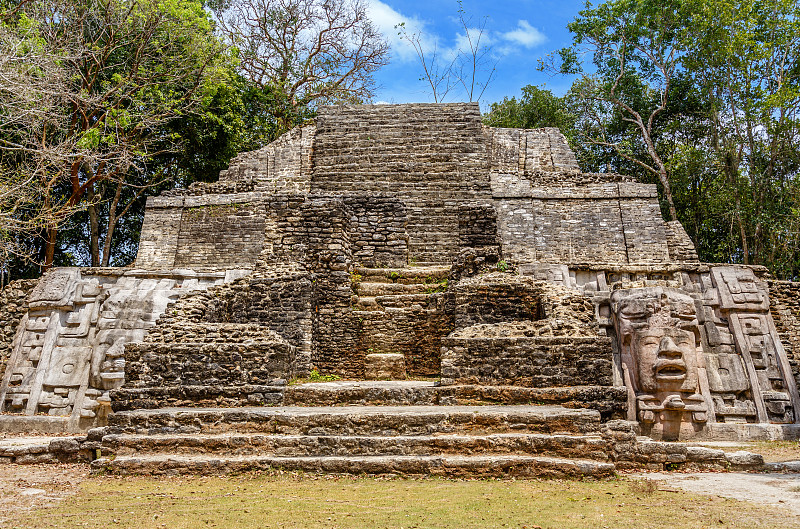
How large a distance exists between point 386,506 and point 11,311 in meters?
8.57

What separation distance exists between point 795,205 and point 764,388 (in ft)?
34.4

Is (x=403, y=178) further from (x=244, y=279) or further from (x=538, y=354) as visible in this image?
(x=538, y=354)

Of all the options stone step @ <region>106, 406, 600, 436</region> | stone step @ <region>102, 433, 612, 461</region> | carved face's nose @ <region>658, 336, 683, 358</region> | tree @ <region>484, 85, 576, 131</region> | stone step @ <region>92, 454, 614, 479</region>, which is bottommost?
stone step @ <region>92, 454, 614, 479</region>

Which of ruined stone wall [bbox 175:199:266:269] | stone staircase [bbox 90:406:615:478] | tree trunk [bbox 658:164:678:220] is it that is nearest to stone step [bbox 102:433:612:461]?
stone staircase [bbox 90:406:615:478]

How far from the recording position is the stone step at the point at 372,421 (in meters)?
5.56

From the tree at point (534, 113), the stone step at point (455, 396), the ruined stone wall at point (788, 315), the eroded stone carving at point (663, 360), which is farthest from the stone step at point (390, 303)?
the tree at point (534, 113)

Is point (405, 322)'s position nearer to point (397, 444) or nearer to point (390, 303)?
point (390, 303)

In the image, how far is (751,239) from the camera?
689 inches

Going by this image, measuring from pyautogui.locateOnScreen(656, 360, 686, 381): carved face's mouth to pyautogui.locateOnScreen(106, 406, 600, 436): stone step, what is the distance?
1380 millimetres

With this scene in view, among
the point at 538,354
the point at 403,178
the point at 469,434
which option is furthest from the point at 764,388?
the point at 403,178

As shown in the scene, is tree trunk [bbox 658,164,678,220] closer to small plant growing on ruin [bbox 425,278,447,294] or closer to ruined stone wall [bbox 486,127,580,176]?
ruined stone wall [bbox 486,127,580,176]

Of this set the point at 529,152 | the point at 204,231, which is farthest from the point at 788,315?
the point at 204,231

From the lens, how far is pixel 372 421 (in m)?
5.59

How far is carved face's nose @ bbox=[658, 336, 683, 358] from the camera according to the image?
21.6 feet
